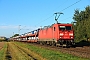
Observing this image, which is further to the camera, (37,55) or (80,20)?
(80,20)

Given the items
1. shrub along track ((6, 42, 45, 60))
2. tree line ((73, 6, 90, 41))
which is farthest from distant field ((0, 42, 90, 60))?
tree line ((73, 6, 90, 41))

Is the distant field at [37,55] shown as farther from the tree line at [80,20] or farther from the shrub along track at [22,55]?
the tree line at [80,20]

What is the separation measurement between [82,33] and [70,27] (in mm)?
30613

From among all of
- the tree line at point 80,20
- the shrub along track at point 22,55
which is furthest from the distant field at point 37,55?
the tree line at point 80,20

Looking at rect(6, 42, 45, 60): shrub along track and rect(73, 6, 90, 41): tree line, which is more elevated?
rect(73, 6, 90, 41): tree line

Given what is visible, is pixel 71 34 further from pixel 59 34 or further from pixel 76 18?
pixel 76 18

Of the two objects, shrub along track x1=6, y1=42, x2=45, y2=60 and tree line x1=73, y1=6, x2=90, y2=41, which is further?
tree line x1=73, y1=6, x2=90, y2=41

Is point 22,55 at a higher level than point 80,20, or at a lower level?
lower

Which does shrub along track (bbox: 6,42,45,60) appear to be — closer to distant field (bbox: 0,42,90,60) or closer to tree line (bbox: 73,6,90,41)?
distant field (bbox: 0,42,90,60)

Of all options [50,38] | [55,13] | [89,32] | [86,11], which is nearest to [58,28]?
[50,38]

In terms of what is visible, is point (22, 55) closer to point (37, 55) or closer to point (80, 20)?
point (37, 55)

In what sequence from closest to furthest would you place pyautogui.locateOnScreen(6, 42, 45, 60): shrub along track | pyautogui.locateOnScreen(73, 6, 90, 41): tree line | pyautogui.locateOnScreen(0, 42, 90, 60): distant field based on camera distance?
pyautogui.locateOnScreen(0, 42, 90, 60): distant field
pyautogui.locateOnScreen(6, 42, 45, 60): shrub along track
pyautogui.locateOnScreen(73, 6, 90, 41): tree line

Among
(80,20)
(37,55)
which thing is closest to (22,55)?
(37,55)

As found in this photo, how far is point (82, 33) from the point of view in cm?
6631
